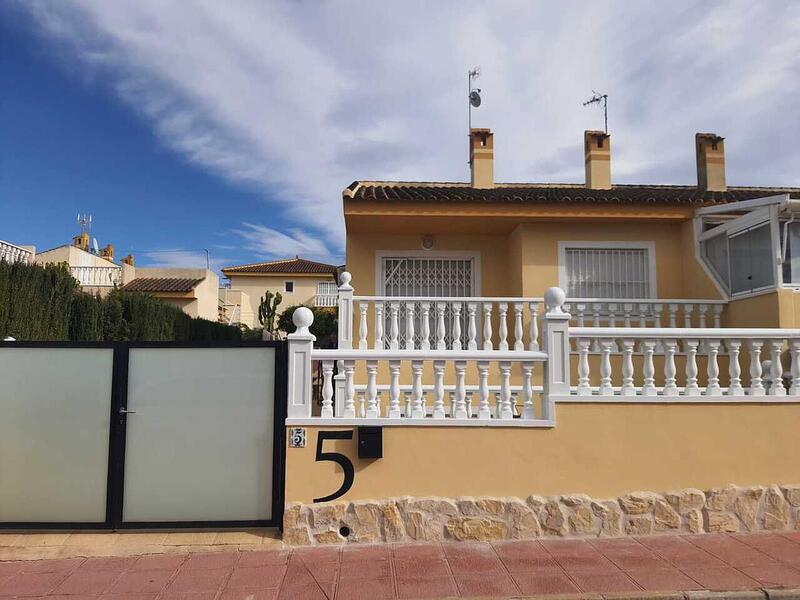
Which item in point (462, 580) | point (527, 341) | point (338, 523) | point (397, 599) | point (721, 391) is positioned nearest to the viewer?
point (397, 599)

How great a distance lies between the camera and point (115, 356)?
194 inches

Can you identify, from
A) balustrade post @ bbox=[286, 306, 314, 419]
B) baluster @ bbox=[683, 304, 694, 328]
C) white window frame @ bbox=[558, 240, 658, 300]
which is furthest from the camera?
white window frame @ bbox=[558, 240, 658, 300]

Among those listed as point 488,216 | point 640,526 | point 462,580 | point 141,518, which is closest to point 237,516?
point 141,518

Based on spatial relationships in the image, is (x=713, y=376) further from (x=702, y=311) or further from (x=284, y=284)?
(x=284, y=284)

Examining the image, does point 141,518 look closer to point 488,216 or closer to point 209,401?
point 209,401

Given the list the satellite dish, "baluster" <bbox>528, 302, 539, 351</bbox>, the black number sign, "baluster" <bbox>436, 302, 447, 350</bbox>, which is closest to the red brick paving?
the black number sign

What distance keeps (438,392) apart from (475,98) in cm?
866

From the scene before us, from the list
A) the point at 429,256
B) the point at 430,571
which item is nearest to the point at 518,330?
the point at 429,256

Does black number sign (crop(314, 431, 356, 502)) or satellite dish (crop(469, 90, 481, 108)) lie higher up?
satellite dish (crop(469, 90, 481, 108))

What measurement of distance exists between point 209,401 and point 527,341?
477 centimetres

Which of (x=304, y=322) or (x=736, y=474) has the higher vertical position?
(x=304, y=322)

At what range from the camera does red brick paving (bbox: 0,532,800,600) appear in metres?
3.67

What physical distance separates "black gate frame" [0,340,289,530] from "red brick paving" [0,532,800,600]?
47 cm

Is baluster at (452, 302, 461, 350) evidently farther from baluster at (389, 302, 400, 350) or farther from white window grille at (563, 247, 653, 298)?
white window grille at (563, 247, 653, 298)
